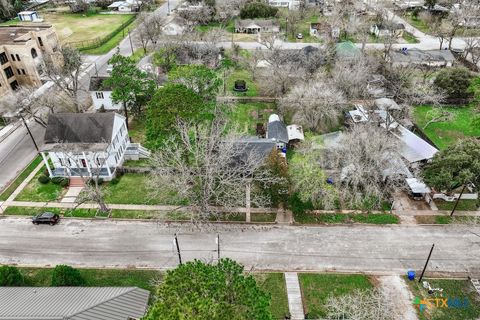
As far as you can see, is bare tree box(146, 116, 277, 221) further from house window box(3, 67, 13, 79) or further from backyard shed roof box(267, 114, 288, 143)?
house window box(3, 67, 13, 79)

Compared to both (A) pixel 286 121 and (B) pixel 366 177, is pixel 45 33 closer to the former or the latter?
(A) pixel 286 121

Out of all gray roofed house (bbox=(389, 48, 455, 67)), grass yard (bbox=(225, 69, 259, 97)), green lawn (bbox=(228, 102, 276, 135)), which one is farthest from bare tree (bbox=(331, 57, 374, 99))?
gray roofed house (bbox=(389, 48, 455, 67))

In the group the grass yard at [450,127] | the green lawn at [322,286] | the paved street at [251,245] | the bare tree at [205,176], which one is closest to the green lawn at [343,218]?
the paved street at [251,245]

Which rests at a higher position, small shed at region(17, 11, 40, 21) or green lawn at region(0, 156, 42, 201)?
small shed at region(17, 11, 40, 21)

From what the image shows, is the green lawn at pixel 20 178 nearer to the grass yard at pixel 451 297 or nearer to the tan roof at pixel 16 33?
the tan roof at pixel 16 33

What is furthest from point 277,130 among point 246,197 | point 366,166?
point 366,166

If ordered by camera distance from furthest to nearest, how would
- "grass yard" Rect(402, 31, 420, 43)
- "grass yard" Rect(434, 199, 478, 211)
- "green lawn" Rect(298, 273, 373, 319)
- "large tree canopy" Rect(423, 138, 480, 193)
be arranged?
1. "grass yard" Rect(402, 31, 420, 43)
2. "grass yard" Rect(434, 199, 478, 211)
3. "large tree canopy" Rect(423, 138, 480, 193)
4. "green lawn" Rect(298, 273, 373, 319)
